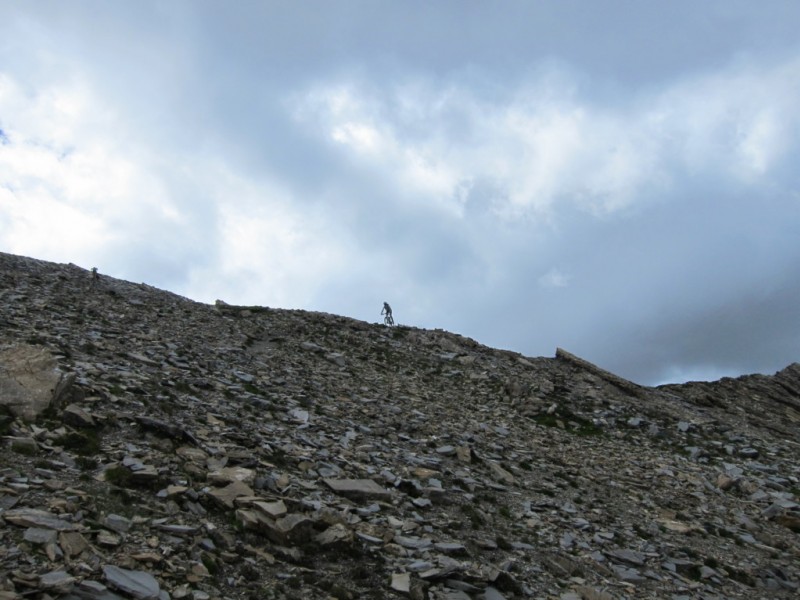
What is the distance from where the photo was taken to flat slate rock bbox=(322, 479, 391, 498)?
14.0 metres

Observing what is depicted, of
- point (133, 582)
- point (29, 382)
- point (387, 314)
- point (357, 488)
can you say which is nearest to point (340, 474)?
point (357, 488)

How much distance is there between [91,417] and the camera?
13586 millimetres

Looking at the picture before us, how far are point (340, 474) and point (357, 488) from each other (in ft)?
3.83

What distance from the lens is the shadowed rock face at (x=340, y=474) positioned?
31.8 ft

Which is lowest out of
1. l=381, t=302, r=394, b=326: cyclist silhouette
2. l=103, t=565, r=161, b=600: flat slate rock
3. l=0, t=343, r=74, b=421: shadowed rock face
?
l=103, t=565, r=161, b=600: flat slate rock

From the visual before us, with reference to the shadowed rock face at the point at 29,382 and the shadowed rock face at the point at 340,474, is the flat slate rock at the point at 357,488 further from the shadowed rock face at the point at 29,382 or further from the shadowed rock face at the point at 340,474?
the shadowed rock face at the point at 29,382

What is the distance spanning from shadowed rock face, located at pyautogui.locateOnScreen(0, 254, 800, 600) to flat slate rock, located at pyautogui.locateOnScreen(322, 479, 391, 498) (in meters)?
0.09

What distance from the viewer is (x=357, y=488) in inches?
561

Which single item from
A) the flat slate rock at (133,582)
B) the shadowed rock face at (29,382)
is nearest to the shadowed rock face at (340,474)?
the flat slate rock at (133,582)

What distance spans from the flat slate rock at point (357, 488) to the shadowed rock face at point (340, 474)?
0.09 m

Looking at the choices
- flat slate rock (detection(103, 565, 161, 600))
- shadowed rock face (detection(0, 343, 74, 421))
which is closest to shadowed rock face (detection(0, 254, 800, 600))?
flat slate rock (detection(103, 565, 161, 600))

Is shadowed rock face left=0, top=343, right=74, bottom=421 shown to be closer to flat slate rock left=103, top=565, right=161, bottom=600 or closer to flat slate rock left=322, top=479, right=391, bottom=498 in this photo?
flat slate rock left=103, top=565, right=161, bottom=600

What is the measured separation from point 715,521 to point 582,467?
5026mm

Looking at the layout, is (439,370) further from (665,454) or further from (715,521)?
(715,521)
